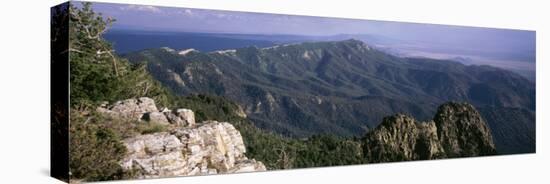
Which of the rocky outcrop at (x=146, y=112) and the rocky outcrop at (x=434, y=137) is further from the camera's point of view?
the rocky outcrop at (x=434, y=137)

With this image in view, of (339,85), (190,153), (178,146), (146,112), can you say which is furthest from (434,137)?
(146,112)

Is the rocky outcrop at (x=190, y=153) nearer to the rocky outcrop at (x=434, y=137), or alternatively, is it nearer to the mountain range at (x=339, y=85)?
the mountain range at (x=339, y=85)

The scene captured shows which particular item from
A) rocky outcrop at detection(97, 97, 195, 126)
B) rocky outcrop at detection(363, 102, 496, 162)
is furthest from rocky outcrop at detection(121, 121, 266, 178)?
rocky outcrop at detection(363, 102, 496, 162)

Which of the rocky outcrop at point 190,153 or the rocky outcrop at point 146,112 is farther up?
the rocky outcrop at point 146,112

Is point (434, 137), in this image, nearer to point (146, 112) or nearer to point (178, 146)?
point (178, 146)

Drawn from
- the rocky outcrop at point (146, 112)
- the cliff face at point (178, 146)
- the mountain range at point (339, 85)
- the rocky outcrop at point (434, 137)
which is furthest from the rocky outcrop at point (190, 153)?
the rocky outcrop at point (434, 137)

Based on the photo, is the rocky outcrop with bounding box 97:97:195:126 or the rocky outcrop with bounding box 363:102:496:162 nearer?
the rocky outcrop with bounding box 97:97:195:126

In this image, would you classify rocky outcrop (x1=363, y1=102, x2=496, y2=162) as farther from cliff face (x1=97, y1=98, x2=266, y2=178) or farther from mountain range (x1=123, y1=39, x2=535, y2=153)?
cliff face (x1=97, y1=98, x2=266, y2=178)
